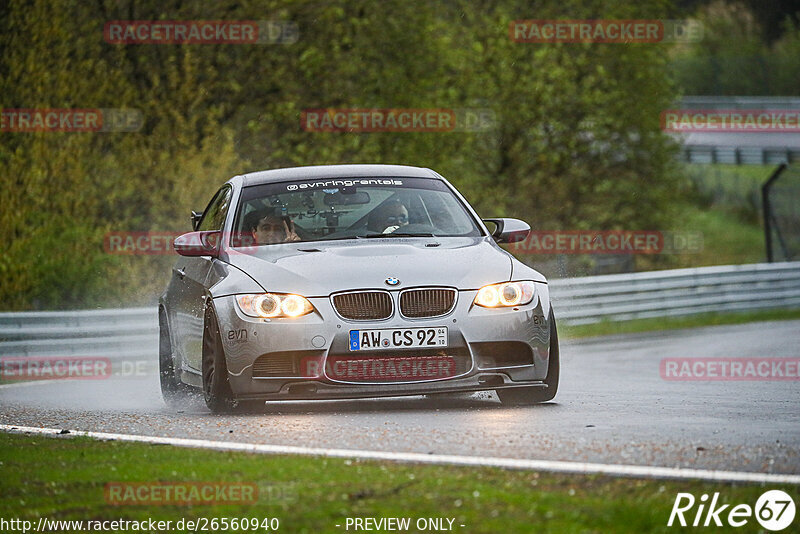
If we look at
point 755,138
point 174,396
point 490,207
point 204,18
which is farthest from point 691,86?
point 174,396

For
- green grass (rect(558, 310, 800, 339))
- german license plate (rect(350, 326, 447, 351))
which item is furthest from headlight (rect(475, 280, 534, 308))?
green grass (rect(558, 310, 800, 339))

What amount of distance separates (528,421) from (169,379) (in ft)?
12.7

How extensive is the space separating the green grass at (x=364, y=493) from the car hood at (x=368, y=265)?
2.22m

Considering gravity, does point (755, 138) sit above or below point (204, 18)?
below

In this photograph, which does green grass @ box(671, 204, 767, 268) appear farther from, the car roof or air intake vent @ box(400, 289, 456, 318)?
air intake vent @ box(400, 289, 456, 318)

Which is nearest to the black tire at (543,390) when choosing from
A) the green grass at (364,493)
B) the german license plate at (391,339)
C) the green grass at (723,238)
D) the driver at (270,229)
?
the german license plate at (391,339)

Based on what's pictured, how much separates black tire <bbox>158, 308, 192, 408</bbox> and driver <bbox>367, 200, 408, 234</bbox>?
198 centimetres

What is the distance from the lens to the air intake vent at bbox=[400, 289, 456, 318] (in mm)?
10070

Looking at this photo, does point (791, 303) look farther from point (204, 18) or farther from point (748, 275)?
point (204, 18)

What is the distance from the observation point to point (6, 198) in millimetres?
24078

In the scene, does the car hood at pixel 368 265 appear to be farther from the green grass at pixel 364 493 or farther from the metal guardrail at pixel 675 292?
the metal guardrail at pixel 675 292

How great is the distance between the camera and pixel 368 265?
403 inches

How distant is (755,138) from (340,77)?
37968 millimetres

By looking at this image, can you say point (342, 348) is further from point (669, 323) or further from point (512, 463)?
point (669, 323)
